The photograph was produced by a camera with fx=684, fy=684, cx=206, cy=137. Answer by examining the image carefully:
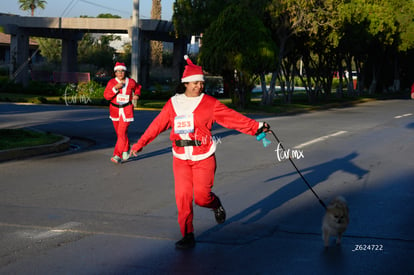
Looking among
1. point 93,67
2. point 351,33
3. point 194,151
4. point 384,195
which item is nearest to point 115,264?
point 194,151

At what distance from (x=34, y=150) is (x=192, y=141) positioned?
7734mm

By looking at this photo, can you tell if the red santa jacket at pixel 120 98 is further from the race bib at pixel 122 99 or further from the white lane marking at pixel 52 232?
the white lane marking at pixel 52 232

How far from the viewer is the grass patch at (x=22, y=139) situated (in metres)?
13.9

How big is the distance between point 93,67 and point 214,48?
39942 millimetres

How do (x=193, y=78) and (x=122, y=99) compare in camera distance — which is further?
(x=122, y=99)

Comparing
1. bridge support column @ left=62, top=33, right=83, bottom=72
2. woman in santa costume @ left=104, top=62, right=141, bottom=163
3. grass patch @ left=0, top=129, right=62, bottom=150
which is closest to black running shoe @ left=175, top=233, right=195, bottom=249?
woman in santa costume @ left=104, top=62, right=141, bottom=163

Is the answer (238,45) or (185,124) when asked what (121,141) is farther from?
(238,45)

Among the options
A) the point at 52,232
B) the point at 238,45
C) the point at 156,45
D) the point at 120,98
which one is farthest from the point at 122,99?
the point at 156,45

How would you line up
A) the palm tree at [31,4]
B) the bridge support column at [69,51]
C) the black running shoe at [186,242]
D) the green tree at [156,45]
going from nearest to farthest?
the black running shoe at [186,242] → the bridge support column at [69,51] → the green tree at [156,45] → the palm tree at [31,4]

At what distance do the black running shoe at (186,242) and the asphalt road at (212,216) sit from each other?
0.08 m

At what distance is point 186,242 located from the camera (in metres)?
6.61

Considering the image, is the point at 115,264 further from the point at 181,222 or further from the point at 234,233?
the point at 234,233

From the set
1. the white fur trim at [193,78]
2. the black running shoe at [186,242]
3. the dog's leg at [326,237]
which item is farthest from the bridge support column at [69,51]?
the dog's leg at [326,237]

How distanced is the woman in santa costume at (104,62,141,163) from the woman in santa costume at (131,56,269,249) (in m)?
5.93
